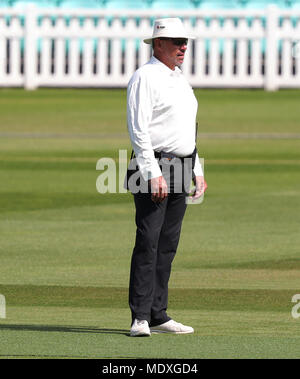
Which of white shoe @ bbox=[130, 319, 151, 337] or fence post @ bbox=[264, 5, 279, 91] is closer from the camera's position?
white shoe @ bbox=[130, 319, 151, 337]

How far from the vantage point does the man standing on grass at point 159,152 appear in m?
8.65

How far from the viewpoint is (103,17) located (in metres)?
29.9

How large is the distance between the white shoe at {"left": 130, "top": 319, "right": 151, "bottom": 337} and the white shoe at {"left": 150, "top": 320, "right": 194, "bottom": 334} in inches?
6.6

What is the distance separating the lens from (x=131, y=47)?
29.5 meters

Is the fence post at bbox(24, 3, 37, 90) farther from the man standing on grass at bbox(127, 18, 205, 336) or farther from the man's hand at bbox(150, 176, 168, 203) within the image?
the man's hand at bbox(150, 176, 168, 203)

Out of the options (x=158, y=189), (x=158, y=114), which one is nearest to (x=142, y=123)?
(x=158, y=114)

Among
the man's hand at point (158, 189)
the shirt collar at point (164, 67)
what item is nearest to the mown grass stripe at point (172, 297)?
the man's hand at point (158, 189)

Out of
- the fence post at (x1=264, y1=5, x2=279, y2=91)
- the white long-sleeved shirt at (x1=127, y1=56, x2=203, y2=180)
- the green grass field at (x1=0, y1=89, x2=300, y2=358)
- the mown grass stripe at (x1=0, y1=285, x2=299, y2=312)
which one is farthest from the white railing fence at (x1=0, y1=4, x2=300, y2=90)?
the white long-sleeved shirt at (x1=127, y1=56, x2=203, y2=180)

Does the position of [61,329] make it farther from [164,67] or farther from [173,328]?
[164,67]

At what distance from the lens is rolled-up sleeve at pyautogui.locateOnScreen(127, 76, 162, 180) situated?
8.60 meters

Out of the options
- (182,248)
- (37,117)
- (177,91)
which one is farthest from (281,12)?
(177,91)

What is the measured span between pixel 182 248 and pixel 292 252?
988 millimetres

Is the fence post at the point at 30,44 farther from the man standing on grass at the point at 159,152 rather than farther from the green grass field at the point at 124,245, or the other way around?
the man standing on grass at the point at 159,152
